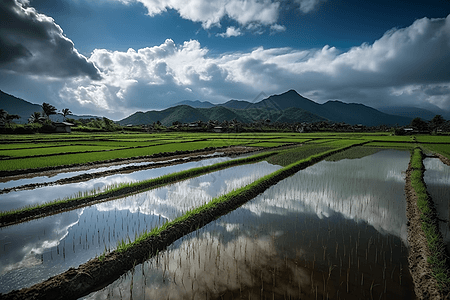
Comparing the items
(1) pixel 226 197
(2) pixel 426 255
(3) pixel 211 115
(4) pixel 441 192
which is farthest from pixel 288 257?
(3) pixel 211 115

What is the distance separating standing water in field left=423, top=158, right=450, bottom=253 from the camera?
5.40 meters

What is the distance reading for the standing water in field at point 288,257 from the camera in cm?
338

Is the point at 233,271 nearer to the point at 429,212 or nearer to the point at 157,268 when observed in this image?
the point at 157,268

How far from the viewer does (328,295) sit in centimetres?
326

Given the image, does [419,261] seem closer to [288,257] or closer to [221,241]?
[288,257]

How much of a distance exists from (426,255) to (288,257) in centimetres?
250

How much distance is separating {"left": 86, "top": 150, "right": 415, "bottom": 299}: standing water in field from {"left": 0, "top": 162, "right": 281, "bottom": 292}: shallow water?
121cm

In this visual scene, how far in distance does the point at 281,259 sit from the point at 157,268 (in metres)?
2.30

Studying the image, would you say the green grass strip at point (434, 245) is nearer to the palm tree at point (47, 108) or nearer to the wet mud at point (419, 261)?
the wet mud at point (419, 261)

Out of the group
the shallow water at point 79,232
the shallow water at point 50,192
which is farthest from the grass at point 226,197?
the shallow water at point 50,192

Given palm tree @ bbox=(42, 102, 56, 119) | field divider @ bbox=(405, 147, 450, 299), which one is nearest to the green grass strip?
field divider @ bbox=(405, 147, 450, 299)

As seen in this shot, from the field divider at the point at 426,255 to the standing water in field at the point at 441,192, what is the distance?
0.24 metres

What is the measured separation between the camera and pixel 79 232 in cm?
521

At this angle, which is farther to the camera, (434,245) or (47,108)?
(47,108)
